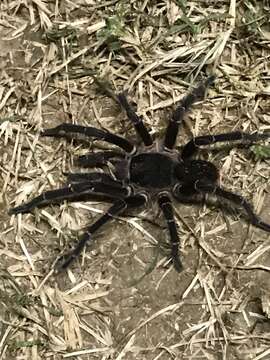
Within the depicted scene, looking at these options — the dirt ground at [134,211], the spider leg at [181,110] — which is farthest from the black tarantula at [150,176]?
the dirt ground at [134,211]

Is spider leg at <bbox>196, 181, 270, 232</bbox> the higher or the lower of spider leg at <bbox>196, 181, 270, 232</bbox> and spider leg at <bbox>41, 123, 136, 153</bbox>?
the lower

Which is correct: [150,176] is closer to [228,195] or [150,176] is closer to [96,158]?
[96,158]

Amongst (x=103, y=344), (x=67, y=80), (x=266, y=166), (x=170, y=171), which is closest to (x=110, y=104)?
(x=67, y=80)

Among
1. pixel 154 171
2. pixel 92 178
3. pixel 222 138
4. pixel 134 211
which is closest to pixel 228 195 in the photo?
pixel 222 138

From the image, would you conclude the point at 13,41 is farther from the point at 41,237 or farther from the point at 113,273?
the point at 113,273

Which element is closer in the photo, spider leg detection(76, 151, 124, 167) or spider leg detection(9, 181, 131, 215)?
spider leg detection(9, 181, 131, 215)

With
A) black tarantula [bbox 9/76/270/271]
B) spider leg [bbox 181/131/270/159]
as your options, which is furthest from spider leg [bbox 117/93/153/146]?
spider leg [bbox 181/131/270/159]

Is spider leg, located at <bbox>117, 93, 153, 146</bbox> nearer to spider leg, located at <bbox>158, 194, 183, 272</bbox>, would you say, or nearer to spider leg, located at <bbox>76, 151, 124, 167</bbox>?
spider leg, located at <bbox>76, 151, 124, 167</bbox>
